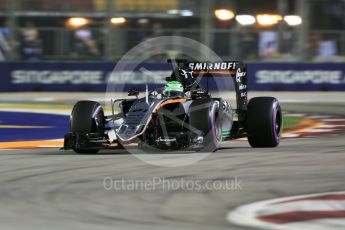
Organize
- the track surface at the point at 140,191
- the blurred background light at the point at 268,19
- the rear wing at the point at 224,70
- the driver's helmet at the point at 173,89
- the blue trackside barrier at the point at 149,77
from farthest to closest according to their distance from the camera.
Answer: the blurred background light at the point at 268,19
the blue trackside barrier at the point at 149,77
the rear wing at the point at 224,70
the driver's helmet at the point at 173,89
the track surface at the point at 140,191

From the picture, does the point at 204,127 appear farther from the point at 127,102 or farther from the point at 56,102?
the point at 56,102

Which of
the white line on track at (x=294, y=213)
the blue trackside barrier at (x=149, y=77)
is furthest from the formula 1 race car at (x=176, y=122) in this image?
the blue trackside barrier at (x=149, y=77)

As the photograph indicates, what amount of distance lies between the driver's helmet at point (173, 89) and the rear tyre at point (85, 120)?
2.92 ft

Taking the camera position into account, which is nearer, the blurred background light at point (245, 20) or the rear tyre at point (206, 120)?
the rear tyre at point (206, 120)

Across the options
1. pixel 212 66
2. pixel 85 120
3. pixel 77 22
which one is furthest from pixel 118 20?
pixel 85 120

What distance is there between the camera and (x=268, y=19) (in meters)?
25.5

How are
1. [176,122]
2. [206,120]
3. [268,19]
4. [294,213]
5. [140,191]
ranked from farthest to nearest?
[268,19]
[176,122]
[206,120]
[140,191]
[294,213]

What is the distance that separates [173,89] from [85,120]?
1.21m

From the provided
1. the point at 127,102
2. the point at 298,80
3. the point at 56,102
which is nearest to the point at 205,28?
the point at 298,80

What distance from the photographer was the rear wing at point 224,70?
11250mm

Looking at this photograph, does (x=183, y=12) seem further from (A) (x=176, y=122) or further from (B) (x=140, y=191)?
(B) (x=140, y=191)

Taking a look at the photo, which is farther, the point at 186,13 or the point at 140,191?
the point at 186,13

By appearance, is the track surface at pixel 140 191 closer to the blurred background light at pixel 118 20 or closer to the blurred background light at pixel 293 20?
the blurred background light at pixel 118 20

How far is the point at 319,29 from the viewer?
2561 centimetres
